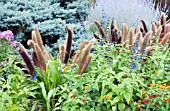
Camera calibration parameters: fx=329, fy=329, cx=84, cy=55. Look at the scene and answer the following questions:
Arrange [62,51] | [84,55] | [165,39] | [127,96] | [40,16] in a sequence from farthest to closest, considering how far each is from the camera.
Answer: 1. [40,16]
2. [165,39]
3. [62,51]
4. [84,55]
5. [127,96]

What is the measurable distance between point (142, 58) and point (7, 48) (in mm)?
1641

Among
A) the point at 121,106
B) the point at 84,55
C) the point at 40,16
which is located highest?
the point at 40,16

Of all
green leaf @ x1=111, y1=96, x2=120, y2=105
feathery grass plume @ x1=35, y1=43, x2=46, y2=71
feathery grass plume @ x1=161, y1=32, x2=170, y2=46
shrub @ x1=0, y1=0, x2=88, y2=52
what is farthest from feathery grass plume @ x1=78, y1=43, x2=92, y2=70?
shrub @ x1=0, y1=0, x2=88, y2=52

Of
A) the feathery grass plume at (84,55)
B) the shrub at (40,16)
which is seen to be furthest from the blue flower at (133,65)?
the shrub at (40,16)

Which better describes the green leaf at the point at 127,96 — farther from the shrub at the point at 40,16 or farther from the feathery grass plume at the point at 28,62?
the shrub at the point at 40,16

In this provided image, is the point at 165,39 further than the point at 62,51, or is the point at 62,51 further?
the point at 165,39

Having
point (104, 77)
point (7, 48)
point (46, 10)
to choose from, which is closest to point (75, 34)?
point (46, 10)

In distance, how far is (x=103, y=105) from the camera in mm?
3021

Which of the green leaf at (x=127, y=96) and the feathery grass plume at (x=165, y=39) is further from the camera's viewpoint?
the feathery grass plume at (x=165, y=39)

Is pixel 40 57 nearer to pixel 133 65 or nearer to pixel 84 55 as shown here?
pixel 84 55

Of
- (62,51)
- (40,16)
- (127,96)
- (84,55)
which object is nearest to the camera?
(127,96)

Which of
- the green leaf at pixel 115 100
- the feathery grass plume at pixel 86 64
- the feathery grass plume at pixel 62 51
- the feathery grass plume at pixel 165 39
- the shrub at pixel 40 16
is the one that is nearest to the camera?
the green leaf at pixel 115 100

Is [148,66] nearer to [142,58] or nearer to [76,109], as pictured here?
[142,58]

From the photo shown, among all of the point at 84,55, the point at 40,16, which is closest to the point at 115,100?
the point at 84,55
